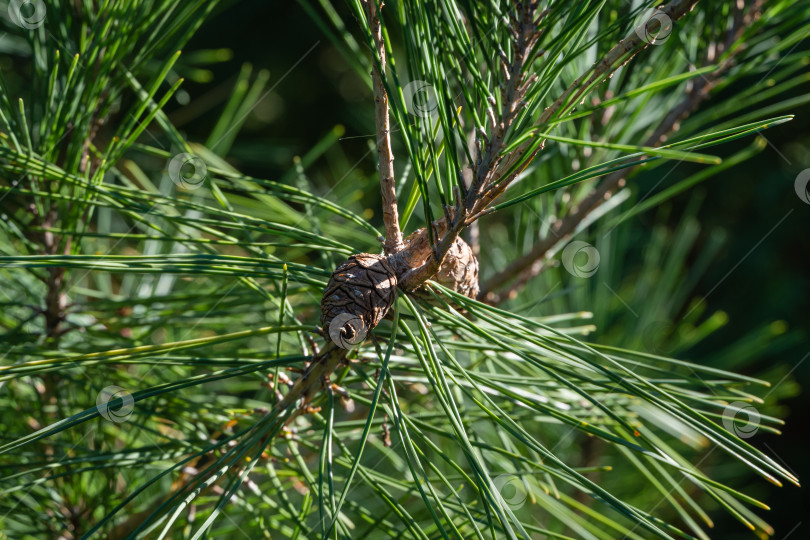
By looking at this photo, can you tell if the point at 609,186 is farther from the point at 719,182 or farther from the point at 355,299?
the point at 719,182

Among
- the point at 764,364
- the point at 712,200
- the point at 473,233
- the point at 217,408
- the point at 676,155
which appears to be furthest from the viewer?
the point at 712,200

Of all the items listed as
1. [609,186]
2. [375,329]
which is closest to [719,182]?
[609,186]

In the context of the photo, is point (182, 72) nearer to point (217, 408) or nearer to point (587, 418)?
point (217, 408)

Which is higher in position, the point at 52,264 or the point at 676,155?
the point at 52,264

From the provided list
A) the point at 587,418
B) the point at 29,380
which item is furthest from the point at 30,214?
A: the point at 587,418

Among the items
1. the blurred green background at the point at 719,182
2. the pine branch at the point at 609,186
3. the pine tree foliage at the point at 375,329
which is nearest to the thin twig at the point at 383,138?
the pine tree foliage at the point at 375,329

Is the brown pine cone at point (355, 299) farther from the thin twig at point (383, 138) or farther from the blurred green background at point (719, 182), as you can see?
the blurred green background at point (719, 182)
